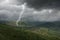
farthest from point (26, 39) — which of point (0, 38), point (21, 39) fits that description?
point (0, 38)

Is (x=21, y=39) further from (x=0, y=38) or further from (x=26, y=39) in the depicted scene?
(x=0, y=38)

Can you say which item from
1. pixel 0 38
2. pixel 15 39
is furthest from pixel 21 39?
pixel 0 38

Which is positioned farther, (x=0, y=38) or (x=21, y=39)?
(x=21, y=39)

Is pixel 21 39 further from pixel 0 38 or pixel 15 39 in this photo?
pixel 0 38

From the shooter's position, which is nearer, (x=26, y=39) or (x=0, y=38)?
(x=0, y=38)

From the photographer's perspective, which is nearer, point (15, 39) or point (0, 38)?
point (0, 38)

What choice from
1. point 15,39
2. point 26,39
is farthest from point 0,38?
point 26,39
